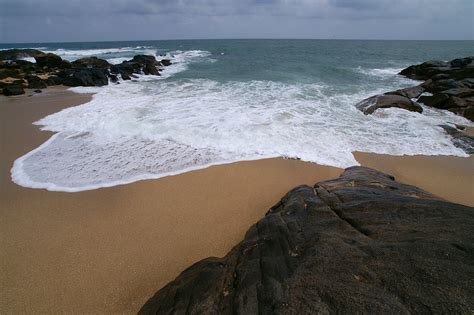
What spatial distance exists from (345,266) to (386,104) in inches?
450

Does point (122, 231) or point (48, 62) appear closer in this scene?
point (122, 231)

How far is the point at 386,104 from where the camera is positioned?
11.7 meters

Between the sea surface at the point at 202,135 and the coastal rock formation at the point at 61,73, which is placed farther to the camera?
the coastal rock formation at the point at 61,73

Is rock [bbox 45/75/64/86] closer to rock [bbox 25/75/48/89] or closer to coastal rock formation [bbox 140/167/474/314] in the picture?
rock [bbox 25/75/48/89]

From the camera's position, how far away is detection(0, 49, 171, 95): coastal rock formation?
56.6 feet

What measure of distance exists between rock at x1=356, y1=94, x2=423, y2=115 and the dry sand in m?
5.33

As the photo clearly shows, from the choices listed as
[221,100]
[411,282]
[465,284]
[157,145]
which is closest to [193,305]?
[411,282]

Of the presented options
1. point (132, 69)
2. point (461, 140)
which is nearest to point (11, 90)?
point (132, 69)

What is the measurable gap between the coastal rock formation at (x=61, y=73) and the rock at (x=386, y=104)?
17922mm

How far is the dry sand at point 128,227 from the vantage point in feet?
10.9

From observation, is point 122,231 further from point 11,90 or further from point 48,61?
point 48,61

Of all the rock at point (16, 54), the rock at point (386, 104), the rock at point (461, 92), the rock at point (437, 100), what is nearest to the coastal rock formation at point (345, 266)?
the rock at point (386, 104)

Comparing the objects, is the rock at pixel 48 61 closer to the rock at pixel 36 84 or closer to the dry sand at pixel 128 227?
the rock at pixel 36 84

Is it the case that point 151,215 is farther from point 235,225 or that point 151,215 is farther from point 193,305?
point 193,305
